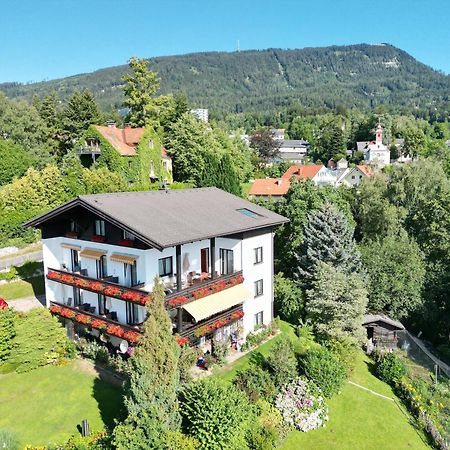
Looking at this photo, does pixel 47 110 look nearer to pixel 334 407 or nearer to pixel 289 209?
pixel 289 209

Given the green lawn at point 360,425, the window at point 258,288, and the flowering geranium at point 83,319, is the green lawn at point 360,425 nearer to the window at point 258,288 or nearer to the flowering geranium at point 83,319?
the window at point 258,288

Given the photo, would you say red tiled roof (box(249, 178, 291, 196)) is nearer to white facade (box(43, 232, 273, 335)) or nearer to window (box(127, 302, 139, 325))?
white facade (box(43, 232, 273, 335))

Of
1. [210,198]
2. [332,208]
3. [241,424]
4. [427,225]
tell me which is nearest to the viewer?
[241,424]

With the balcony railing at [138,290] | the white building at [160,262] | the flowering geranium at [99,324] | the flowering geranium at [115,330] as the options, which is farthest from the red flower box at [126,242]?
the flowering geranium at [99,324]

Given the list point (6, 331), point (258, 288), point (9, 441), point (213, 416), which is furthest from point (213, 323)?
point (6, 331)

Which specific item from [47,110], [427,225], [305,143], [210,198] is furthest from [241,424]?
[305,143]

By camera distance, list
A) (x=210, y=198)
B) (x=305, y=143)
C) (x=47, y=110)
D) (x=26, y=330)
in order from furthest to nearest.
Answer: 1. (x=305, y=143)
2. (x=47, y=110)
3. (x=210, y=198)
4. (x=26, y=330)
